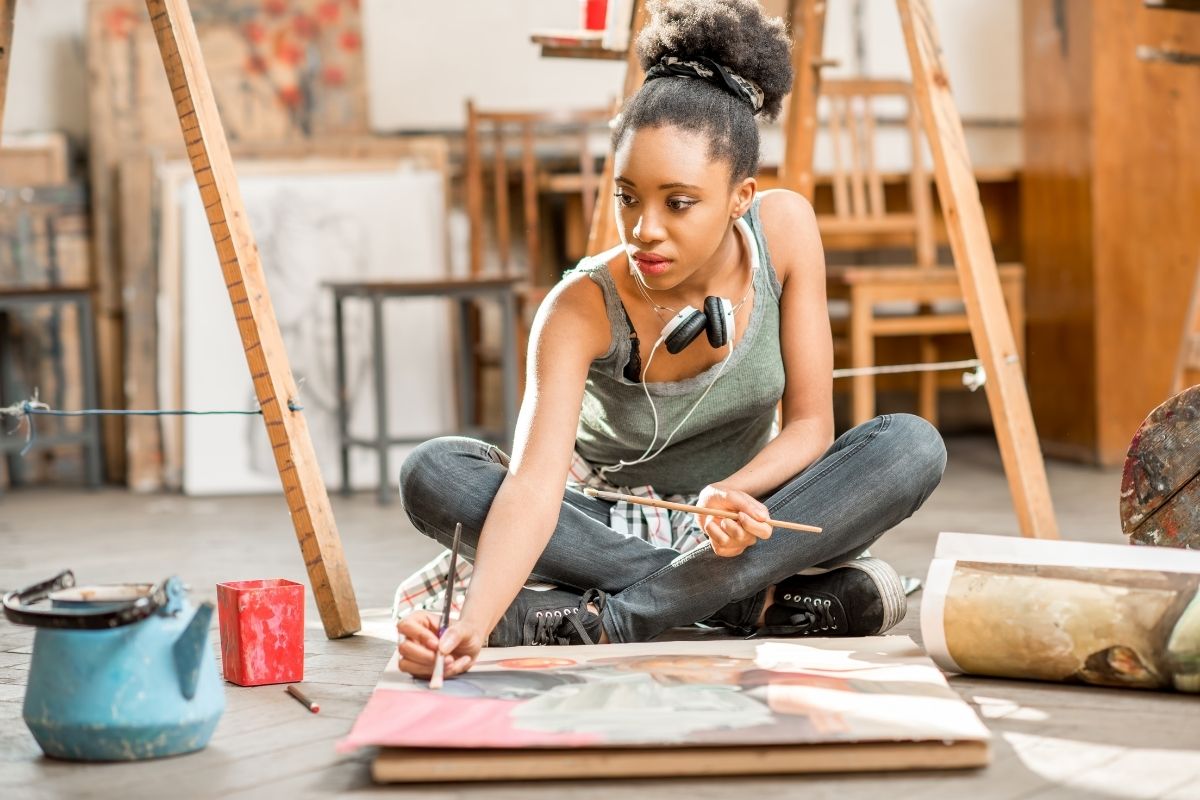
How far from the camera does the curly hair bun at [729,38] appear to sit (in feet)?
6.07

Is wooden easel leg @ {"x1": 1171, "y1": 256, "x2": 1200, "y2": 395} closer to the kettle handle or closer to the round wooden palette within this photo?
the round wooden palette

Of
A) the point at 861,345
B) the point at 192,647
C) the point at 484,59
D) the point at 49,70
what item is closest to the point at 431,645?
the point at 192,647

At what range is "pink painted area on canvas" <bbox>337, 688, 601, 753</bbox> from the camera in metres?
1.34

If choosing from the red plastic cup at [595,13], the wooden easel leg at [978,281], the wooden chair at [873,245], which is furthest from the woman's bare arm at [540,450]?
the wooden chair at [873,245]

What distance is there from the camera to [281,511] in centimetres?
390

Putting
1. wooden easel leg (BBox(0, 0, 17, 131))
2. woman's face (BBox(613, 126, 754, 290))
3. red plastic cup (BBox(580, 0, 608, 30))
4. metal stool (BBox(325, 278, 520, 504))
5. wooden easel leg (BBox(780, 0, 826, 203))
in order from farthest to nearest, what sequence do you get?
metal stool (BBox(325, 278, 520, 504)) < red plastic cup (BBox(580, 0, 608, 30)) < wooden easel leg (BBox(780, 0, 826, 203)) < wooden easel leg (BBox(0, 0, 17, 131)) < woman's face (BBox(613, 126, 754, 290))

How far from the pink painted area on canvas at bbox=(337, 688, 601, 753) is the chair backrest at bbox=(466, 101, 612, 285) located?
9.47 ft

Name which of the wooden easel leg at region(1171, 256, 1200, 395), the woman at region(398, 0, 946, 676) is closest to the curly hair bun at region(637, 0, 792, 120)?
the woman at region(398, 0, 946, 676)

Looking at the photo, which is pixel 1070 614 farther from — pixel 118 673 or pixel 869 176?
pixel 869 176

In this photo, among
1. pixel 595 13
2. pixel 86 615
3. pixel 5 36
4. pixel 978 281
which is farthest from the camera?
pixel 595 13

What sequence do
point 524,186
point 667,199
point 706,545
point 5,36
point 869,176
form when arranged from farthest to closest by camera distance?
point 524,186, point 869,176, point 5,36, point 706,545, point 667,199

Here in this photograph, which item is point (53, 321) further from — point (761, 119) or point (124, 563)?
point (761, 119)

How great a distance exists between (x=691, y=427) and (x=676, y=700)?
61 cm

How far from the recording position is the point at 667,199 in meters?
Result: 1.77
